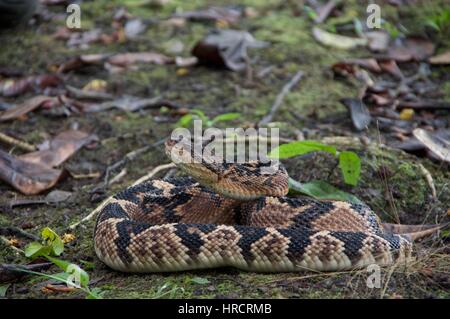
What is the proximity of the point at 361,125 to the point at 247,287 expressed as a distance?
3833 millimetres

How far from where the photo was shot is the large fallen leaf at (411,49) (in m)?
10.2

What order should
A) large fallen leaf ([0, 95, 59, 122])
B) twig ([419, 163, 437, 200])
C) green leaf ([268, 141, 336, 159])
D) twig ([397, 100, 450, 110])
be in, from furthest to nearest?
twig ([397, 100, 450, 110])
large fallen leaf ([0, 95, 59, 122])
twig ([419, 163, 437, 200])
green leaf ([268, 141, 336, 159])

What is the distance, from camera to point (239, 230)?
4.87 meters

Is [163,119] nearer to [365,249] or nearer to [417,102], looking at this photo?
[417,102]

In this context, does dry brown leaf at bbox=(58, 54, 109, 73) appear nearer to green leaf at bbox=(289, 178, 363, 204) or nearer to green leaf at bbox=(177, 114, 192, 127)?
green leaf at bbox=(177, 114, 192, 127)

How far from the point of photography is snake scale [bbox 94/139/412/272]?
4.72 metres

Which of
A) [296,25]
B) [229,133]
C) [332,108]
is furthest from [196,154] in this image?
[296,25]

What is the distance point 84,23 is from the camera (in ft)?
36.9

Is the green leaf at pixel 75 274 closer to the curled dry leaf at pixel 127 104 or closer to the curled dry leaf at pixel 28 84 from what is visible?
the curled dry leaf at pixel 127 104

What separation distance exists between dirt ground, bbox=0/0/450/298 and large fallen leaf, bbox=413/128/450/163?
0.41 feet

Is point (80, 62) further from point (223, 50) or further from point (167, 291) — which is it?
point (167, 291)

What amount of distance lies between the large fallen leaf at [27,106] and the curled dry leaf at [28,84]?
1.56 feet

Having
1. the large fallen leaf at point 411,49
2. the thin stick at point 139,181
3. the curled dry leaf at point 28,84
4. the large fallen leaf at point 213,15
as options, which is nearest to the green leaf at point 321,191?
A: the thin stick at point 139,181

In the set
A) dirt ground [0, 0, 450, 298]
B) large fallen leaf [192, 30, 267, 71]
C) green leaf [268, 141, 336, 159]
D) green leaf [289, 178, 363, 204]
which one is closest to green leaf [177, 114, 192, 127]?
dirt ground [0, 0, 450, 298]
